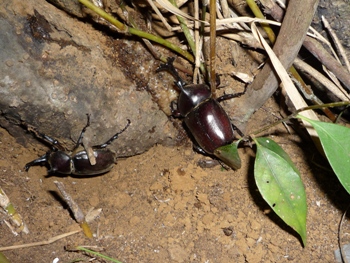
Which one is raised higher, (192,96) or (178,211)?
(192,96)

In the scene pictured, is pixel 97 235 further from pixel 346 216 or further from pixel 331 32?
pixel 331 32

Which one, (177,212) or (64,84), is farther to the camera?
(177,212)

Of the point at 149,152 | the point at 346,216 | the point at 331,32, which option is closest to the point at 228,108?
the point at 149,152

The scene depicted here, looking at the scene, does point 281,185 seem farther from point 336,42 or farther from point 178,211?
point 336,42

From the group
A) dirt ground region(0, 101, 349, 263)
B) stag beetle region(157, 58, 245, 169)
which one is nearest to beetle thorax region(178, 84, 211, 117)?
stag beetle region(157, 58, 245, 169)

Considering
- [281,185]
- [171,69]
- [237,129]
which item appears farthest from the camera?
[237,129]

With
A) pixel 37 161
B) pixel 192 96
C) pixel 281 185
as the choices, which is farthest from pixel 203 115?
pixel 37 161
